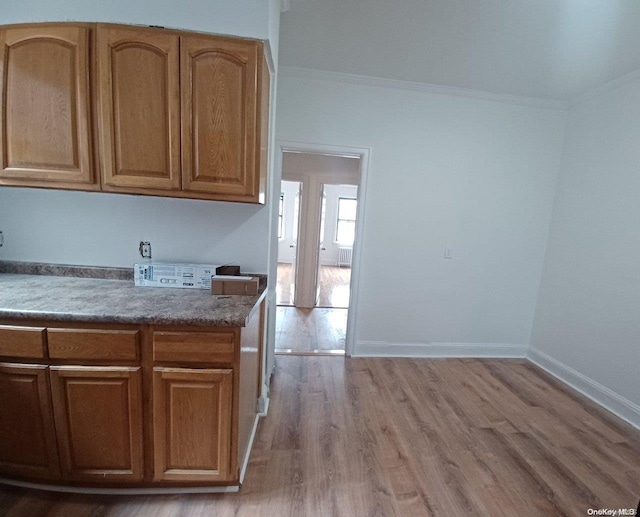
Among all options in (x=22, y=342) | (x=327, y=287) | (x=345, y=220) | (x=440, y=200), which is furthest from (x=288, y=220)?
(x=22, y=342)

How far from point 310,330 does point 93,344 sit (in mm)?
2495

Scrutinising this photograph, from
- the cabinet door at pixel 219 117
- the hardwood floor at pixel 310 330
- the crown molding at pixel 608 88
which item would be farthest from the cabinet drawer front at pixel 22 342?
the crown molding at pixel 608 88

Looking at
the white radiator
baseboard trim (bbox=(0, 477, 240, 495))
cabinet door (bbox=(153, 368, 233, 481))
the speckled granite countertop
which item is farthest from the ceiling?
the white radiator

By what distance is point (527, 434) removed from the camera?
6.11 feet

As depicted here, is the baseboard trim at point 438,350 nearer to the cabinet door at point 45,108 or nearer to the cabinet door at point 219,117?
the cabinet door at point 219,117

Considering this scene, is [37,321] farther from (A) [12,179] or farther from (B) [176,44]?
(B) [176,44]

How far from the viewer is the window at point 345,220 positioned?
7.86 metres

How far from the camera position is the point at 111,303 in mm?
1306

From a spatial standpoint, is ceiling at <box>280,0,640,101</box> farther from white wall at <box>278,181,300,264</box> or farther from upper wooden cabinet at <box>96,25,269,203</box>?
white wall at <box>278,181,300,264</box>

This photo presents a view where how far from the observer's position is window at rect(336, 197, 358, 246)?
25.8ft

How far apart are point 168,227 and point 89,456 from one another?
1226 mm

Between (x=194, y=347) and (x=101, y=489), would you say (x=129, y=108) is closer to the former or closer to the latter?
(x=194, y=347)

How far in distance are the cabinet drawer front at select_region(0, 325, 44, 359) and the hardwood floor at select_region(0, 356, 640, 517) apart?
2.41 feet

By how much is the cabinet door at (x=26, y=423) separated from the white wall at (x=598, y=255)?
3671 mm
